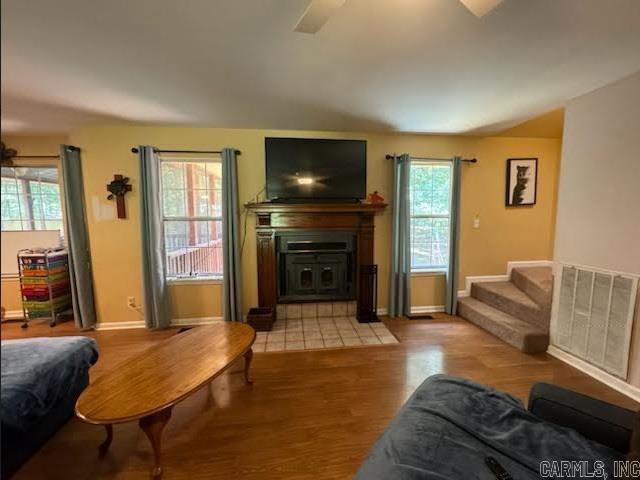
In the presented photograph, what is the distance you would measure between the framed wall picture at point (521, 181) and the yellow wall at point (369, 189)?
0.08 m

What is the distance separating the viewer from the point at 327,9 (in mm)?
1270

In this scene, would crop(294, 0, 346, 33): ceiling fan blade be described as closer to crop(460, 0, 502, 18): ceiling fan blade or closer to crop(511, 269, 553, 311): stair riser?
crop(460, 0, 502, 18): ceiling fan blade

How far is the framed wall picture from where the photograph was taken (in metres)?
3.83

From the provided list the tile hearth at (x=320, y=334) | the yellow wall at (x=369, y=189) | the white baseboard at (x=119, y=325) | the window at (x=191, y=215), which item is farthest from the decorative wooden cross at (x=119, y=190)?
the tile hearth at (x=320, y=334)

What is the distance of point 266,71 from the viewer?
2.10 metres

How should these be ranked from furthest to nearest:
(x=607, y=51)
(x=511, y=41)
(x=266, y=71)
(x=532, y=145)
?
(x=532, y=145), (x=266, y=71), (x=607, y=51), (x=511, y=41)

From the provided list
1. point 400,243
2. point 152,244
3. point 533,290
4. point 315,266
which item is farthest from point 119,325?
point 533,290

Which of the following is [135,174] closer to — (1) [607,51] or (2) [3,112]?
(2) [3,112]

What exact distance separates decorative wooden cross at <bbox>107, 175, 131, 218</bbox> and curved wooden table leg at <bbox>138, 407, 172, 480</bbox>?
2603mm

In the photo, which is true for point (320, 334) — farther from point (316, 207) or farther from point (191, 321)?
point (191, 321)

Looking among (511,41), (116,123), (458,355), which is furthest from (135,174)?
(458,355)

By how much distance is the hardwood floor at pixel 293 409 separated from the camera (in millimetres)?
1609

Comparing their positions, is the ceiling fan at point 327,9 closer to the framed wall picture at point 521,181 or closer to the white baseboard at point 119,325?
the framed wall picture at point 521,181

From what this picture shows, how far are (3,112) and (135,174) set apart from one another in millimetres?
3418
